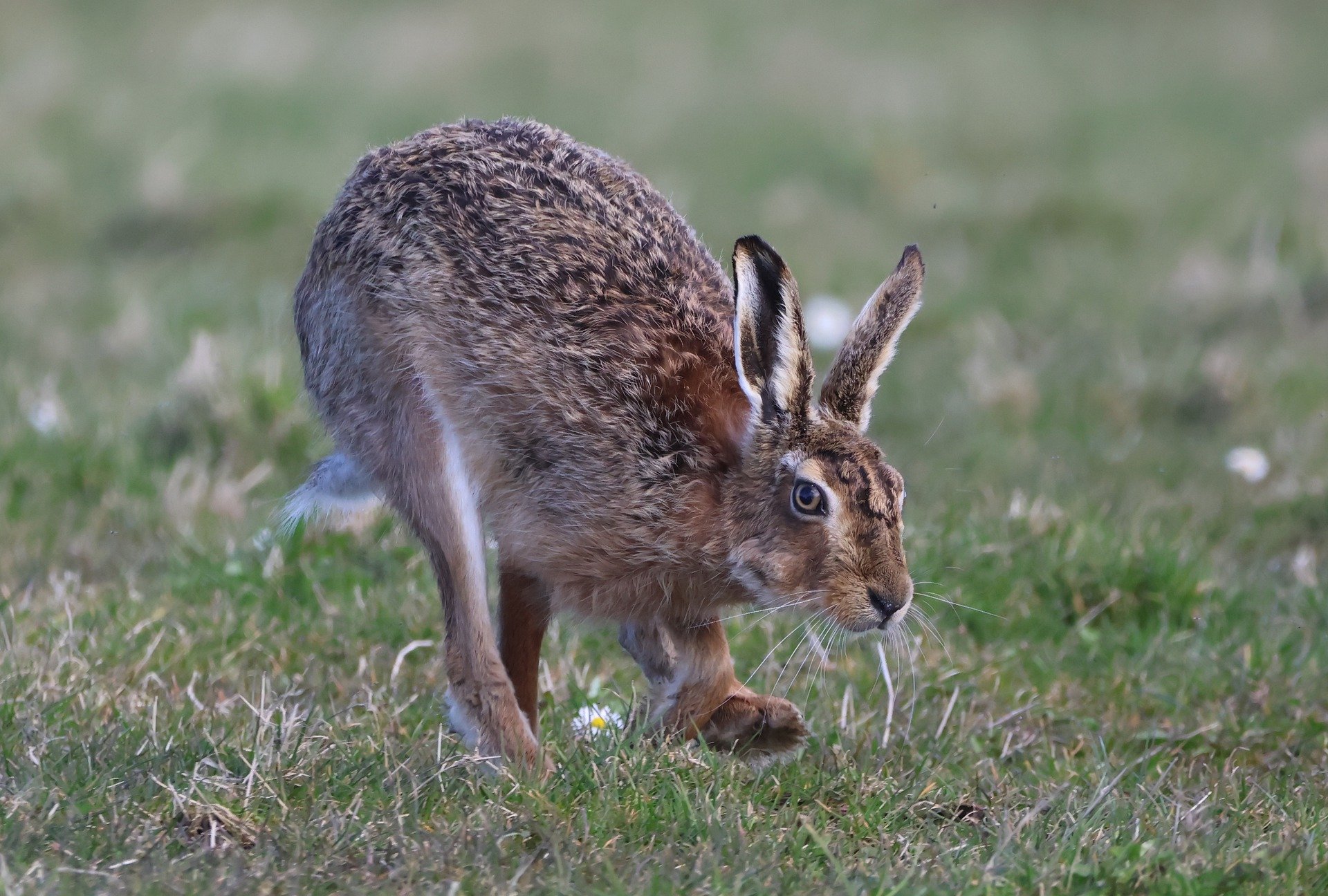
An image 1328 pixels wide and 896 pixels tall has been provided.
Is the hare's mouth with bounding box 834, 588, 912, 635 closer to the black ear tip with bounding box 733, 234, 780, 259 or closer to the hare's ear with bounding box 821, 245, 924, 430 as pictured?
the hare's ear with bounding box 821, 245, 924, 430

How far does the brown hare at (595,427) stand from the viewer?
3.80m

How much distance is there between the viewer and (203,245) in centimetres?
955

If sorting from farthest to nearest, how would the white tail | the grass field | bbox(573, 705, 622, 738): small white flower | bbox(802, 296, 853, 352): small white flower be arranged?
bbox(802, 296, 853, 352): small white flower
the white tail
bbox(573, 705, 622, 738): small white flower
the grass field

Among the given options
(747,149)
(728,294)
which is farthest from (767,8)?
(728,294)

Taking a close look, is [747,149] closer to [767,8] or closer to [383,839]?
[767,8]

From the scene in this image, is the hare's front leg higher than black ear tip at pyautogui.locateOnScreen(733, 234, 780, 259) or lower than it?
lower

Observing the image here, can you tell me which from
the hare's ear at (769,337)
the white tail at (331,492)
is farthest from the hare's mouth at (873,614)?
the white tail at (331,492)

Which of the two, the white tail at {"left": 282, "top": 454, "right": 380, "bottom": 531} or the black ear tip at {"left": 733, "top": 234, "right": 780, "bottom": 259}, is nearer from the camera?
the black ear tip at {"left": 733, "top": 234, "right": 780, "bottom": 259}

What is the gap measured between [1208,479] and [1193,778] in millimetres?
2561

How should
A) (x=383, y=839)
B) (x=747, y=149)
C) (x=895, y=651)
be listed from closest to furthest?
(x=383, y=839) < (x=895, y=651) < (x=747, y=149)

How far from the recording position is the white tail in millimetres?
4422

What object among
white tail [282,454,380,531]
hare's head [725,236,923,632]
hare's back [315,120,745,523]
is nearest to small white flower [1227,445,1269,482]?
hare's back [315,120,745,523]

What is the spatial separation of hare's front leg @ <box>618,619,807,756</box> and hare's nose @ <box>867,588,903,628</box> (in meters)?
0.33

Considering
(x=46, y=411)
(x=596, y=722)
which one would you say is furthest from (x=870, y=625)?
(x=46, y=411)
